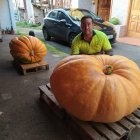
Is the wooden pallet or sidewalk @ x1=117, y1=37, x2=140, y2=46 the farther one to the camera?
sidewalk @ x1=117, y1=37, x2=140, y2=46

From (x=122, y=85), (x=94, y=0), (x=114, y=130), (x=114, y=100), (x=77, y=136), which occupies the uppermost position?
(x=94, y=0)

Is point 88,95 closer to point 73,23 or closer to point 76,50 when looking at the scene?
point 76,50

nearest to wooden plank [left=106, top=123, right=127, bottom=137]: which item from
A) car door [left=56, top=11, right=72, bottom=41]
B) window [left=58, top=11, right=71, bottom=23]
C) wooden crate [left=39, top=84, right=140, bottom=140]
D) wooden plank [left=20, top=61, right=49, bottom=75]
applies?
wooden crate [left=39, top=84, right=140, bottom=140]

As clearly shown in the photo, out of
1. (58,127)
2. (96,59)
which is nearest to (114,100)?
(96,59)

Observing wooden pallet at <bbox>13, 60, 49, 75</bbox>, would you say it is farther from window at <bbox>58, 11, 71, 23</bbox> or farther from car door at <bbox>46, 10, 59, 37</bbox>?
car door at <bbox>46, 10, 59, 37</bbox>

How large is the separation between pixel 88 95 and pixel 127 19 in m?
8.65

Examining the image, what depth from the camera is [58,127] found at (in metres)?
2.64

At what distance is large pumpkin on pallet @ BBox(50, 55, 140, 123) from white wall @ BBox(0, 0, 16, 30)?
876 cm

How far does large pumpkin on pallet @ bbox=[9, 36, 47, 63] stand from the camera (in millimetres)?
4449

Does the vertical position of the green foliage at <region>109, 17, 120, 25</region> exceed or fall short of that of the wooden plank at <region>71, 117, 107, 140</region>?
it exceeds it

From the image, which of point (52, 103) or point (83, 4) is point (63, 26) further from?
point (83, 4)

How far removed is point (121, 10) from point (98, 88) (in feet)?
29.0

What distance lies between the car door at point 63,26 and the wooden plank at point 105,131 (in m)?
5.59

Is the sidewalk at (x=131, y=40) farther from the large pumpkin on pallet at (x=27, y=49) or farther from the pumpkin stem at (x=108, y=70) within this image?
the pumpkin stem at (x=108, y=70)
